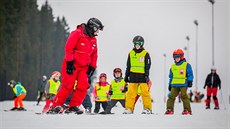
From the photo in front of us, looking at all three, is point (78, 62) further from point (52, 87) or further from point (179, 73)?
point (52, 87)

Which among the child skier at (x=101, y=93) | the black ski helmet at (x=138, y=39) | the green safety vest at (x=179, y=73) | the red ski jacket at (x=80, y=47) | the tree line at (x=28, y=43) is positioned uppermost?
the tree line at (x=28, y=43)

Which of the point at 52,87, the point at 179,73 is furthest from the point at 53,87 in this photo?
the point at 179,73

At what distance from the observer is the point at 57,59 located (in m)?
86.3

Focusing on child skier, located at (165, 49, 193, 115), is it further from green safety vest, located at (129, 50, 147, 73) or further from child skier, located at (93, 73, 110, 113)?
child skier, located at (93, 73, 110, 113)

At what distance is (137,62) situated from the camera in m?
12.9

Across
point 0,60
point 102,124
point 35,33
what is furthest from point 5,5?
point 102,124

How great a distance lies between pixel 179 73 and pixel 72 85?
4214 millimetres

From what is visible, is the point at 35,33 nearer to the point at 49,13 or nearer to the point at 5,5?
the point at 49,13

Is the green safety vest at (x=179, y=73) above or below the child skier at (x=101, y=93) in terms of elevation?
above

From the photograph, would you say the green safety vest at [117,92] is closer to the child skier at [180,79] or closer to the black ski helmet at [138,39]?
the child skier at [180,79]

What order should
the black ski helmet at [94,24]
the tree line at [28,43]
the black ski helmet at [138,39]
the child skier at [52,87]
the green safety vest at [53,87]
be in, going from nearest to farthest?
the black ski helmet at [94,24]
the black ski helmet at [138,39]
the child skier at [52,87]
the green safety vest at [53,87]
the tree line at [28,43]

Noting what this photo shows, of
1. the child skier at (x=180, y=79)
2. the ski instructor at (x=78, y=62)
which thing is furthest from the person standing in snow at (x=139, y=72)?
the ski instructor at (x=78, y=62)

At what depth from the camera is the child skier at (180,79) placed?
13.9 meters

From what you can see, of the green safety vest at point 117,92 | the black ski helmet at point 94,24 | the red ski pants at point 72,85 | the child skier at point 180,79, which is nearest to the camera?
the red ski pants at point 72,85
